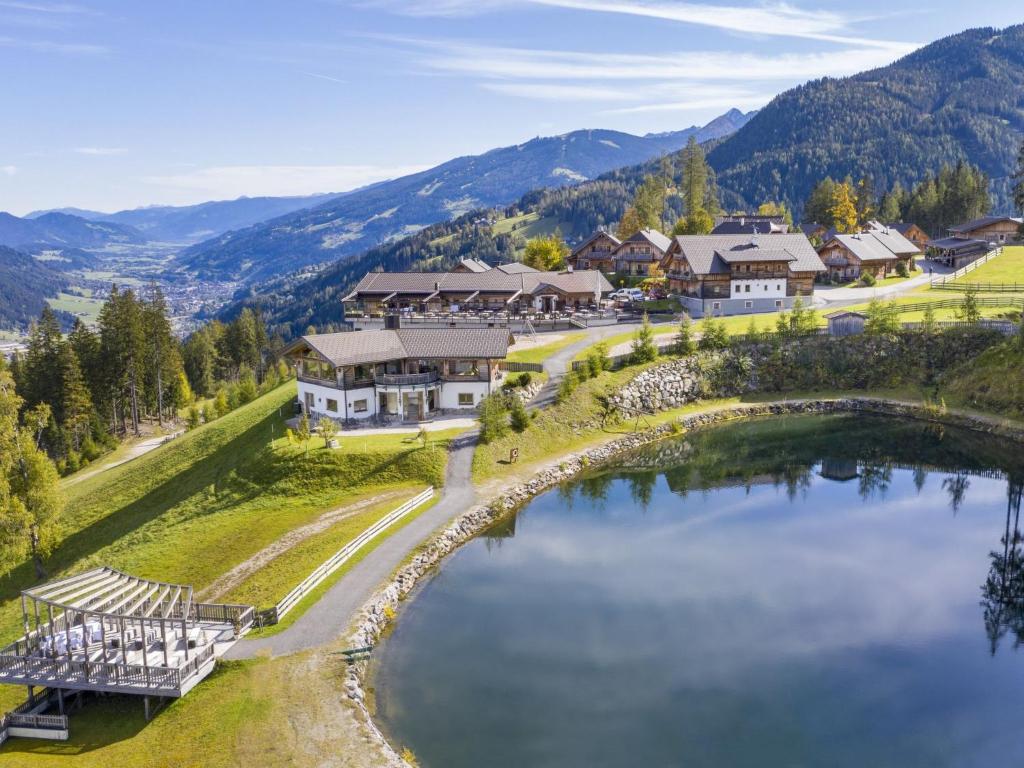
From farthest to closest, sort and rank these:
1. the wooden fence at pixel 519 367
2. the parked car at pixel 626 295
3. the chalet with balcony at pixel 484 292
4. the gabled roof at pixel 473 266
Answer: the gabled roof at pixel 473 266, the parked car at pixel 626 295, the chalet with balcony at pixel 484 292, the wooden fence at pixel 519 367

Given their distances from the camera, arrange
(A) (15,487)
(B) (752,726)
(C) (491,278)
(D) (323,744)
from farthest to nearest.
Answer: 1. (C) (491,278)
2. (A) (15,487)
3. (B) (752,726)
4. (D) (323,744)

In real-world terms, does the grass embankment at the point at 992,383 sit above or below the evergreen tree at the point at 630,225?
below

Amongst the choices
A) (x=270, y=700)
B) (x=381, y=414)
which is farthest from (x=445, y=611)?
(x=381, y=414)

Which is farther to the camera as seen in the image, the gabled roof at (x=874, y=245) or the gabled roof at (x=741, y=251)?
the gabled roof at (x=874, y=245)

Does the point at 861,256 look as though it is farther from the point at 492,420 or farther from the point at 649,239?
the point at 492,420

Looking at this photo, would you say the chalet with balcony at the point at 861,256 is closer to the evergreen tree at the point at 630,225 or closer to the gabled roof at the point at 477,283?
the evergreen tree at the point at 630,225

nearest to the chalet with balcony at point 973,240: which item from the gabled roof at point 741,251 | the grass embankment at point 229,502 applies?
the gabled roof at point 741,251

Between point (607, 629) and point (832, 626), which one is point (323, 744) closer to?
point (607, 629)
